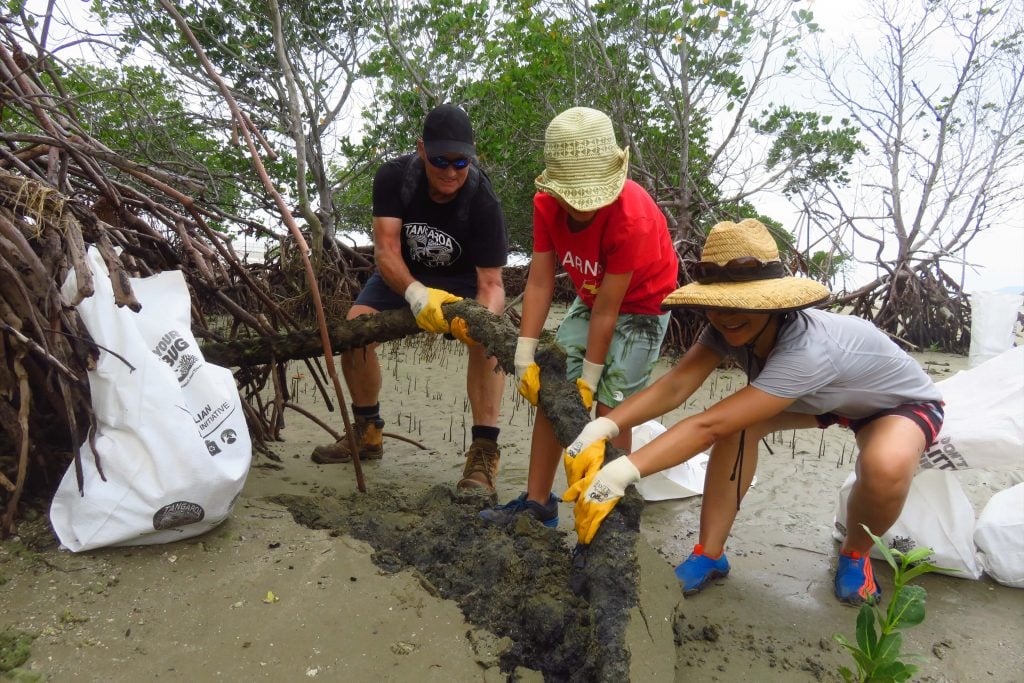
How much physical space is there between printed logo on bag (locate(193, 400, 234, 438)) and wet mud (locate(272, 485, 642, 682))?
1.49 feet

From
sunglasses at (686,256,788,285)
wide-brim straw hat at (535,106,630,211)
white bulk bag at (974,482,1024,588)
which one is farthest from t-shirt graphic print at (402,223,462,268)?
white bulk bag at (974,482,1024,588)

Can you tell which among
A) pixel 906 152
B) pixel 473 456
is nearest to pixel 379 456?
pixel 473 456

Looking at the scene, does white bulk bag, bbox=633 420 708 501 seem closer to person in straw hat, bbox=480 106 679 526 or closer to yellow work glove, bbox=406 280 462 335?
person in straw hat, bbox=480 106 679 526

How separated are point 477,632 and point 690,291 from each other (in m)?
0.97

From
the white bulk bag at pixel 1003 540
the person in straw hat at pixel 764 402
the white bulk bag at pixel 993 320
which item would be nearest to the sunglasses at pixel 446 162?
the person in straw hat at pixel 764 402

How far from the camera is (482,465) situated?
2.61 metres

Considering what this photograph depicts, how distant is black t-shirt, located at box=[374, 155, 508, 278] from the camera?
8.64ft

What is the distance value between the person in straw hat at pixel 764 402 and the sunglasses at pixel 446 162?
3.20ft

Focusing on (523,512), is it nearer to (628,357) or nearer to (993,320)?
(628,357)

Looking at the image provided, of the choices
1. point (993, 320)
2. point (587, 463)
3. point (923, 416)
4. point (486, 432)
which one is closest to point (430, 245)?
point (486, 432)

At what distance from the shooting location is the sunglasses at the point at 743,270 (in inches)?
66.4

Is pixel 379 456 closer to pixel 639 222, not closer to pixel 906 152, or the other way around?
pixel 639 222

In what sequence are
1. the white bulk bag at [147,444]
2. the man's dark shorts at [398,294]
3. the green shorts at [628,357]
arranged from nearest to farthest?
the white bulk bag at [147,444] < the green shorts at [628,357] < the man's dark shorts at [398,294]

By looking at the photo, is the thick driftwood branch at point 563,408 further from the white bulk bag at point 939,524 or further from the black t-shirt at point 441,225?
the white bulk bag at point 939,524
